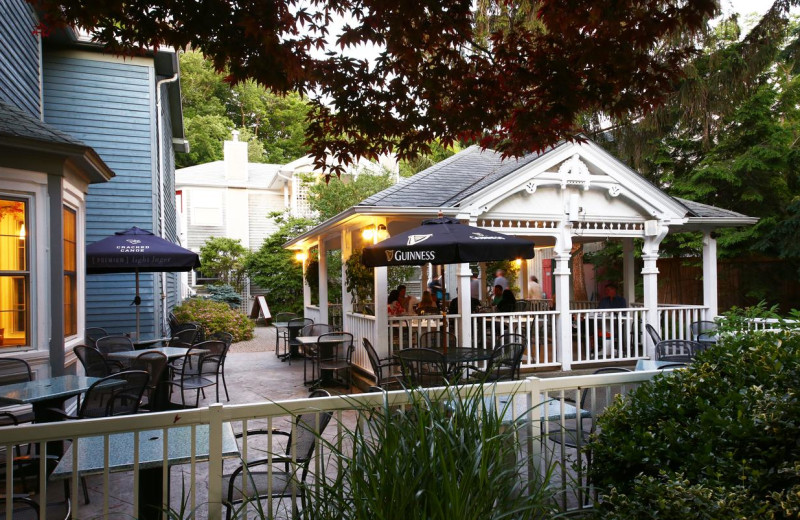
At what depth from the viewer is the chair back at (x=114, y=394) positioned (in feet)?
16.1

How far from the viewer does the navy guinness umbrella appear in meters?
6.94

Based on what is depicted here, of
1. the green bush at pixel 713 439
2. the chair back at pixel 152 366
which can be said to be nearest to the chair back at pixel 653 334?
the green bush at pixel 713 439

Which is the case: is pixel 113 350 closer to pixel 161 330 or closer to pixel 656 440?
pixel 161 330

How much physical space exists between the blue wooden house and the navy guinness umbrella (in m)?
3.61

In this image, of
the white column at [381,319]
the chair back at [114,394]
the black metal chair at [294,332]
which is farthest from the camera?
the black metal chair at [294,332]

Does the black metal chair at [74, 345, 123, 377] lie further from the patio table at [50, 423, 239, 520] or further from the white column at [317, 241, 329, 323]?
the white column at [317, 241, 329, 323]

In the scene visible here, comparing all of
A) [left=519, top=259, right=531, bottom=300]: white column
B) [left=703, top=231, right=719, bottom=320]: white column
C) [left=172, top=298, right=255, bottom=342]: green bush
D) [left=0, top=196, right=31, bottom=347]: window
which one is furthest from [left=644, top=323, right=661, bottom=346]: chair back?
[left=172, top=298, right=255, bottom=342]: green bush

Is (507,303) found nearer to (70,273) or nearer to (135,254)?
(135,254)

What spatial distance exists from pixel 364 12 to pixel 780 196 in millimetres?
15271

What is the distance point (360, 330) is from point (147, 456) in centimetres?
686

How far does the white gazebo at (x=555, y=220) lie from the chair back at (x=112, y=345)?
365 centimetres

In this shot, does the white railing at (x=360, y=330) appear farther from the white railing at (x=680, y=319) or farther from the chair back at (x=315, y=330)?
the white railing at (x=680, y=319)

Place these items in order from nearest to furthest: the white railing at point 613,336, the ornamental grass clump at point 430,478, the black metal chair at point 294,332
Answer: the ornamental grass clump at point 430,478, the white railing at point 613,336, the black metal chair at point 294,332

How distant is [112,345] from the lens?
8.26 m
